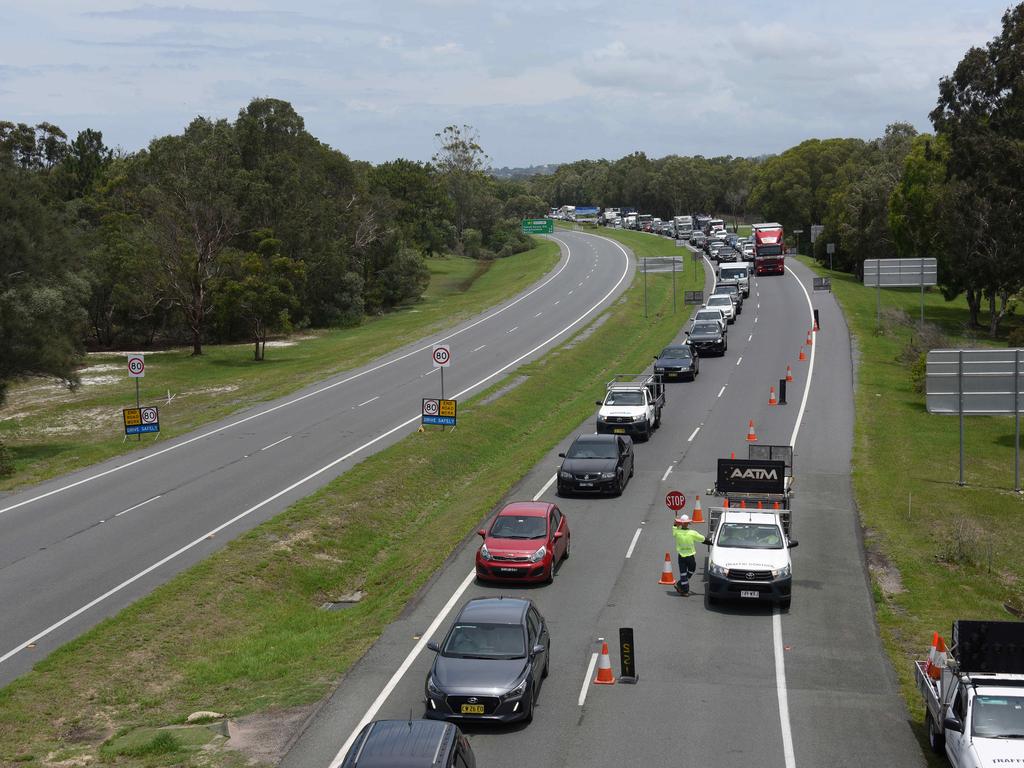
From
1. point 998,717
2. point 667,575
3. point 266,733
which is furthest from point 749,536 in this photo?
point 266,733

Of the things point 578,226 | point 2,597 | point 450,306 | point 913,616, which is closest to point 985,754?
point 913,616

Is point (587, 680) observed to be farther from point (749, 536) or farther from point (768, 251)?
point (768, 251)

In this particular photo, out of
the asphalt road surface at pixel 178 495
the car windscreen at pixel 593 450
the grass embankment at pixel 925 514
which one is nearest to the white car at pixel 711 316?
the grass embankment at pixel 925 514

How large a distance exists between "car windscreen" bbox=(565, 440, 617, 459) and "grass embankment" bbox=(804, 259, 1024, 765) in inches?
264

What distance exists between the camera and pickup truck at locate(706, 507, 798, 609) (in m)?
19.5

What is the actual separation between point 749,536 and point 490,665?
26.1 feet

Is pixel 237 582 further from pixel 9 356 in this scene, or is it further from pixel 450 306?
pixel 450 306

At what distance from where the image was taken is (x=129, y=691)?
17.1 m

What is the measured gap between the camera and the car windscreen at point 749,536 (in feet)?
67.2

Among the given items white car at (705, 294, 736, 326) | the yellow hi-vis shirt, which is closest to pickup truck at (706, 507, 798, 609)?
the yellow hi-vis shirt

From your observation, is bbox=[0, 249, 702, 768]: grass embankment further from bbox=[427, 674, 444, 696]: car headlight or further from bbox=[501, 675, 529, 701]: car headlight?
bbox=[501, 675, 529, 701]: car headlight

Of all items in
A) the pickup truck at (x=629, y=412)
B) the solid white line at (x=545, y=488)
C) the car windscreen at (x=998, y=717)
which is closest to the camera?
the car windscreen at (x=998, y=717)

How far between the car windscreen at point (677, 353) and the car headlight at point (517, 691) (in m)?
34.9

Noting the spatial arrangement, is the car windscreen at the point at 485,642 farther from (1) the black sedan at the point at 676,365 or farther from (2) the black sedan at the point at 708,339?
(2) the black sedan at the point at 708,339
